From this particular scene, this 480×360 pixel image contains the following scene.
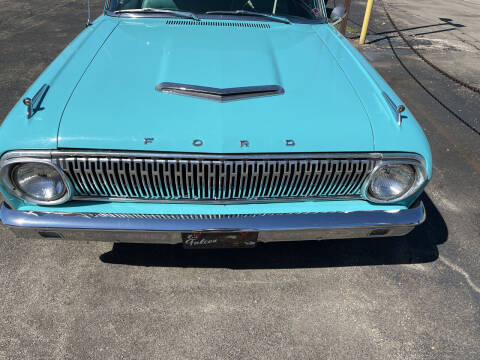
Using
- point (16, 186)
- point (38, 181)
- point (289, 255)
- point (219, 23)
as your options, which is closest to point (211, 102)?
point (38, 181)

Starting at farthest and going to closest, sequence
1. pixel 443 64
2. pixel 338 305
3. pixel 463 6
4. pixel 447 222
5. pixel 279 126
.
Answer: pixel 463 6, pixel 443 64, pixel 447 222, pixel 338 305, pixel 279 126

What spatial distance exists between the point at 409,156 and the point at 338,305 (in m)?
1.12

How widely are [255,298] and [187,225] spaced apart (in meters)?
0.86

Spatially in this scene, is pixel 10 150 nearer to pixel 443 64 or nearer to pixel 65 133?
pixel 65 133

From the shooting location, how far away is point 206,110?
1988mm

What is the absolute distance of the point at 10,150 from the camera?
183cm

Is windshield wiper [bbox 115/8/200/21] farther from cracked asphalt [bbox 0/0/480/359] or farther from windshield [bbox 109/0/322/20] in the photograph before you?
cracked asphalt [bbox 0/0/480/359]

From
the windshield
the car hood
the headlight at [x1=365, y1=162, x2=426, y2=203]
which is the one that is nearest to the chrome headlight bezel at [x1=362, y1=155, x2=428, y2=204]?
the headlight at [x1=365, y1=162, x2=426, y2=203]

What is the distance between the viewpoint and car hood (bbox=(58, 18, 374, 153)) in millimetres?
1866

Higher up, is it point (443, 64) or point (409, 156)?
point (409, 156)

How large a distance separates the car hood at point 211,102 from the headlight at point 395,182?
0.23m

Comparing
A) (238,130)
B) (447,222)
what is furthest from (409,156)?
(447,222)

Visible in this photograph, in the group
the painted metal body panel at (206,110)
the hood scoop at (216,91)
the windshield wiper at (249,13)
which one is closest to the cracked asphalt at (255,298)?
the painted metal body panel at (206,110)

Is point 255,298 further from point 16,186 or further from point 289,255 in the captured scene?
point 16,186
